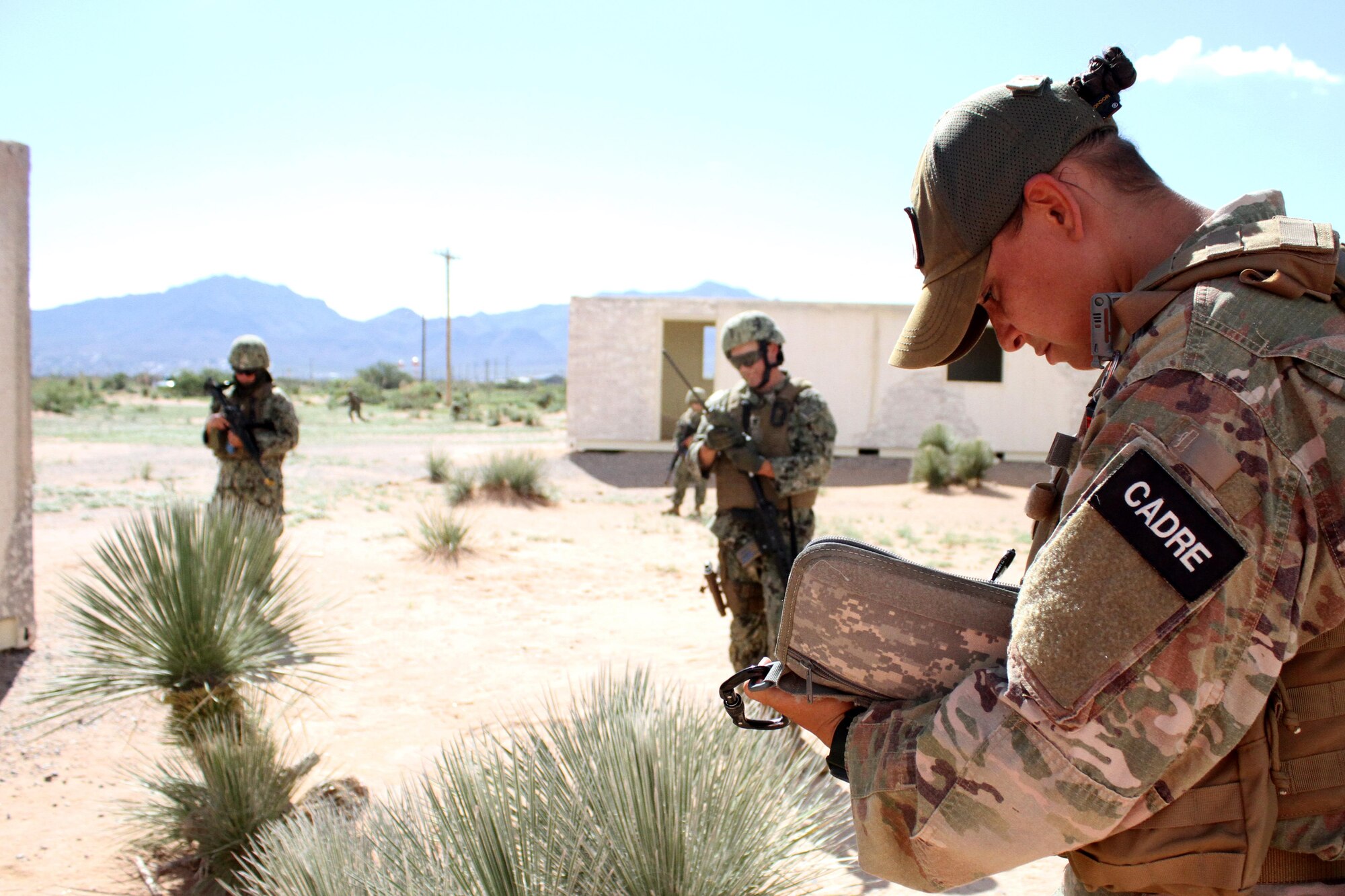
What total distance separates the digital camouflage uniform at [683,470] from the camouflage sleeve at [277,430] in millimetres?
3343

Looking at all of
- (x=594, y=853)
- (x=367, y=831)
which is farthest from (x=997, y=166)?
(x=367, y=831)

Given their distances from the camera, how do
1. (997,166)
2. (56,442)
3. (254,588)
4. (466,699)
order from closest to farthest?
(997,166)
(254,588)
(466,699)
(56,442)

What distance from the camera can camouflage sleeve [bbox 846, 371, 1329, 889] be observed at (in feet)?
3.08

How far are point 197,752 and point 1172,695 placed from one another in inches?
142

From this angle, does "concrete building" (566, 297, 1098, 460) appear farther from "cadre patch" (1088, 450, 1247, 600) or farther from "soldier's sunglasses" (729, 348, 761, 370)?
"cadre patch" (1088, 450, 1247, 600)

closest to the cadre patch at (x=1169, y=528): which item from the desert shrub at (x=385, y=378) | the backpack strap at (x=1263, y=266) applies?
the backpack strap at (x=1263, y=266)

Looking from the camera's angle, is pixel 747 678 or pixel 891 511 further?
pixel 891 511

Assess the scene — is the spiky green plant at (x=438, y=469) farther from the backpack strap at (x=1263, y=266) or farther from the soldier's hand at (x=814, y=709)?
the backpack strap at (x=1263, y=266)

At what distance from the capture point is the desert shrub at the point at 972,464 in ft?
52.3

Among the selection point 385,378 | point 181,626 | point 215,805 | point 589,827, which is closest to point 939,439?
point 181,626

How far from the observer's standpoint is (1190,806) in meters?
1.05

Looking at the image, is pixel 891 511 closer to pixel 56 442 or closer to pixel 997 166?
pixel 997 166

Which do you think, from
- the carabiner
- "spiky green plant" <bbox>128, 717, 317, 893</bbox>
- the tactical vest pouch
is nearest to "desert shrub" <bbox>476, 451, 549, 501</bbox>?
"spiky green plant" <bbox>128, 717, 317, 893</bbox>

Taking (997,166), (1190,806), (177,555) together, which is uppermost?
(997,166)
